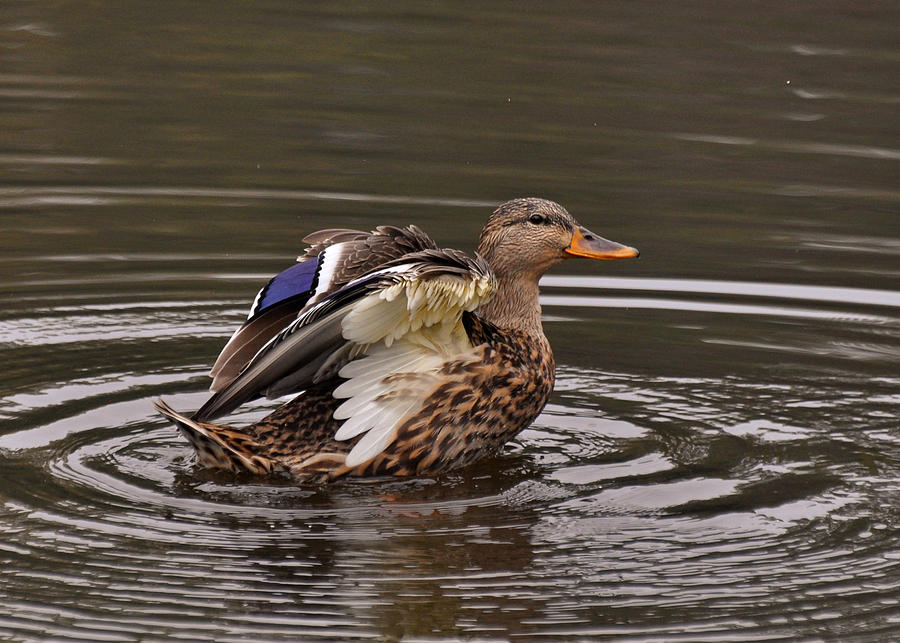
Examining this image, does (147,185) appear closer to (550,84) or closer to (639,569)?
(550,84)

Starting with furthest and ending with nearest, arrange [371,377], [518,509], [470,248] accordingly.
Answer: [470,248] → [371,377] → [518,509]

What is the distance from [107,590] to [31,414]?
2150 mm

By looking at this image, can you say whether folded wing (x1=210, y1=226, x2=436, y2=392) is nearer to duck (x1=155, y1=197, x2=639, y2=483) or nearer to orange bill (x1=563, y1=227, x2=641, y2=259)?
duck (x1=155, y1=197, x2=639, y2=483)

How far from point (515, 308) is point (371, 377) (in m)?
1.09

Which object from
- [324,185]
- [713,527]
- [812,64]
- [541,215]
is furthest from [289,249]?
[812,64]

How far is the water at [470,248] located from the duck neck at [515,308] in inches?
18.9

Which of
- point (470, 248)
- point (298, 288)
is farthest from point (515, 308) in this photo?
point (470, 248)

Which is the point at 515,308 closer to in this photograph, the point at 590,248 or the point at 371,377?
the point at 590,248

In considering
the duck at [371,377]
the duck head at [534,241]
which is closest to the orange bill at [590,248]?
the duck head at [534,241]

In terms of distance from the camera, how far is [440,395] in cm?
698

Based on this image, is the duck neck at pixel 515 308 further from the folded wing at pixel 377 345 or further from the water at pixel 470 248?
the folded wing at pixel 377 345

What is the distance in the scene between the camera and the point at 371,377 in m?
6.91

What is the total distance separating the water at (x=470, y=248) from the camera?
5656mm

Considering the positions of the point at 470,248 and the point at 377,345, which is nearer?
the point at 377,345
